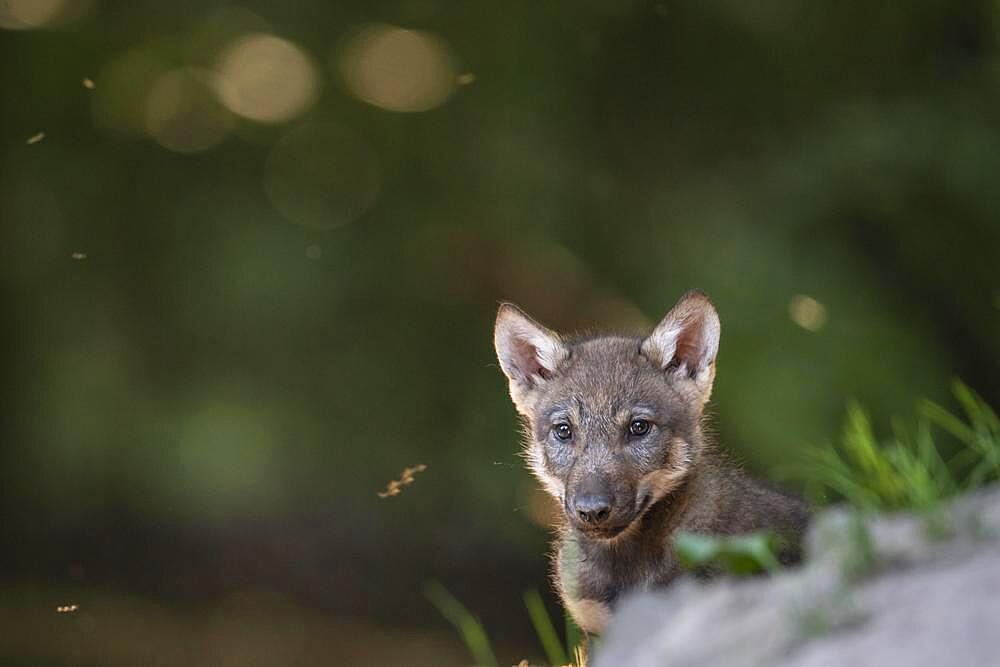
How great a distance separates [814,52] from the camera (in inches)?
419

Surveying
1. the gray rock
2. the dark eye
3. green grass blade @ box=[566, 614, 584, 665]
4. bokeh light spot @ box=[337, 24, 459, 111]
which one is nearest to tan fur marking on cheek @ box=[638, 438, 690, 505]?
the dark eye

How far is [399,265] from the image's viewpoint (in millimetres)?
11938

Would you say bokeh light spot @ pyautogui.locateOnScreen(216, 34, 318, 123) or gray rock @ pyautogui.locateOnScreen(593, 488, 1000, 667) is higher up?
gray rock @ pyautogui.locateOnScreen(593, 488, 1000, 667)

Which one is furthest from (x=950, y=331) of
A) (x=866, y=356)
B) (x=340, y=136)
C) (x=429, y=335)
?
(x=340, y=136)

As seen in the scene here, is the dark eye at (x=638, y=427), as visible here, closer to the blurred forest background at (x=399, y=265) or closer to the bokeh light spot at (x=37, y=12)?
the blurred forest background at (x=399, y=265)

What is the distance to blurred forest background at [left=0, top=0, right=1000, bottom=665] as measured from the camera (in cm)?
984

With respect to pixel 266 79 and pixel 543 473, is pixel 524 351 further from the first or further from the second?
pixel 266 79

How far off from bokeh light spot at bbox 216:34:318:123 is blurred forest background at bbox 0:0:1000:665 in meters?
0.02

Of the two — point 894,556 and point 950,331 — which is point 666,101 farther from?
point 894,556

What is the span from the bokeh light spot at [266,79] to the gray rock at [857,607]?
8.88 metres

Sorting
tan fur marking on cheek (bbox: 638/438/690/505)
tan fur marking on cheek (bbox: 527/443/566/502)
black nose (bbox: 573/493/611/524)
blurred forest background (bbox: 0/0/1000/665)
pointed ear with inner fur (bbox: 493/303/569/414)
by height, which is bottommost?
blurred forest background (bbox: 0/0/1000/665)

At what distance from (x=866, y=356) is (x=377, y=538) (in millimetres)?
4834

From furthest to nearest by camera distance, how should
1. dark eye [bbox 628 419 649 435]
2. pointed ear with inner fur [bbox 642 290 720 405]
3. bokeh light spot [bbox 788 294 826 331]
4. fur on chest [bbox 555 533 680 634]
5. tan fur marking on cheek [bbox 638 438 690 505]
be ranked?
bokeh light spot [bbox 788 294 826 331] < pointed ear with inner fur [bbox 642 290 720 405] < dark eye [bbox 628 419 649 435] < tan fur marking on cheek [bbox 638 438 690 505] < fur on chest [bbox 555 533 680 634]

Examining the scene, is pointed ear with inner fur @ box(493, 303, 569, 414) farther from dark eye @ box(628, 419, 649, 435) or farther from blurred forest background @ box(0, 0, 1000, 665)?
blurred forest background @ box(0, 0, 1000, 665)
